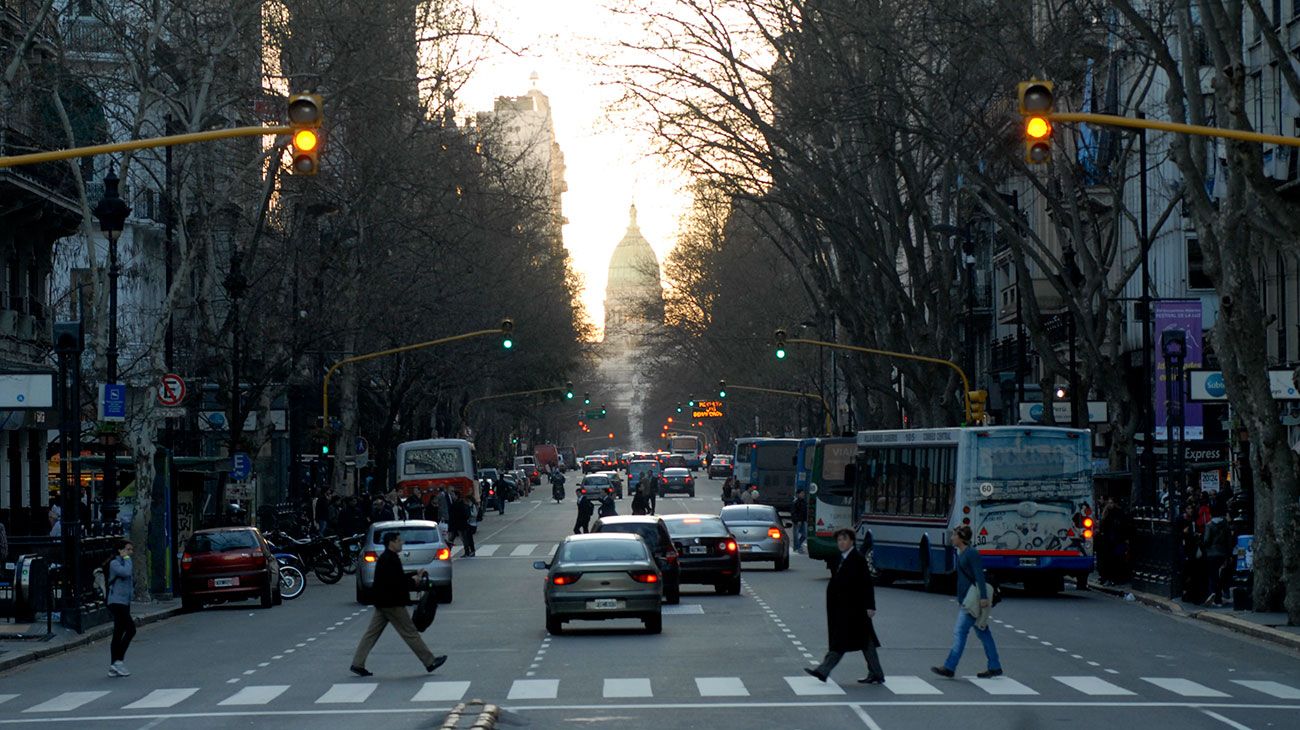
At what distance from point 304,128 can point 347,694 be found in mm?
5778

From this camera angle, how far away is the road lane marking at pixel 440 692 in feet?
67.8

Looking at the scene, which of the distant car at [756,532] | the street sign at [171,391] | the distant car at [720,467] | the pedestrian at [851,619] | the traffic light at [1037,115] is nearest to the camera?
the traffic light at [1037,115]

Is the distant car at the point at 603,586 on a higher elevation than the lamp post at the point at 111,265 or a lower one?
lower

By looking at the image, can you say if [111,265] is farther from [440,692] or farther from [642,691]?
[642,691]

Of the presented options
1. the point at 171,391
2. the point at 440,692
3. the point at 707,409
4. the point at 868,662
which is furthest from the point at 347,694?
the point at 707,409

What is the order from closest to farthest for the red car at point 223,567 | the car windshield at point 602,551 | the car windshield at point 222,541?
the car windshield at point 602,551, the car windshield at point 222,541, the red car at point 223,567

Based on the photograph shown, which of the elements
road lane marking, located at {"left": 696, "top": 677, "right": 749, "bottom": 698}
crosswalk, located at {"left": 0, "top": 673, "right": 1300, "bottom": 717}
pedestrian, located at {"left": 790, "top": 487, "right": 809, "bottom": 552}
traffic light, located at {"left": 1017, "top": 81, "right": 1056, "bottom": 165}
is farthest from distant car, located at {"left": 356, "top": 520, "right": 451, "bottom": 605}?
pedestrian, located at {"left": 790, "top": 487, "right": 809, "bottom": 552}

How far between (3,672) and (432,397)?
62.4m

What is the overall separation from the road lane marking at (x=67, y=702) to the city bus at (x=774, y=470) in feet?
199

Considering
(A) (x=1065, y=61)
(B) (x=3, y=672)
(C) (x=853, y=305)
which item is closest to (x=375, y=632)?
(B) (x=3, y=672)

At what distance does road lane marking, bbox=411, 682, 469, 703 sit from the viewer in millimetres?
20672

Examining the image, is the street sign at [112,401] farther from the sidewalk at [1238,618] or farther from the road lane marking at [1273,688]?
the road lane marking at [1273,688]

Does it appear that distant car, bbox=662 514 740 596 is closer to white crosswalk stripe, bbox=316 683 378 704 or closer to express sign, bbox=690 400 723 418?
white crosswalk stripe, bbox=316 683 378 704

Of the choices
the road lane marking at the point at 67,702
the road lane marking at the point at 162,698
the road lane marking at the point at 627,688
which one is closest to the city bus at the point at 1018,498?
the road lane marking at the point at 627,688
